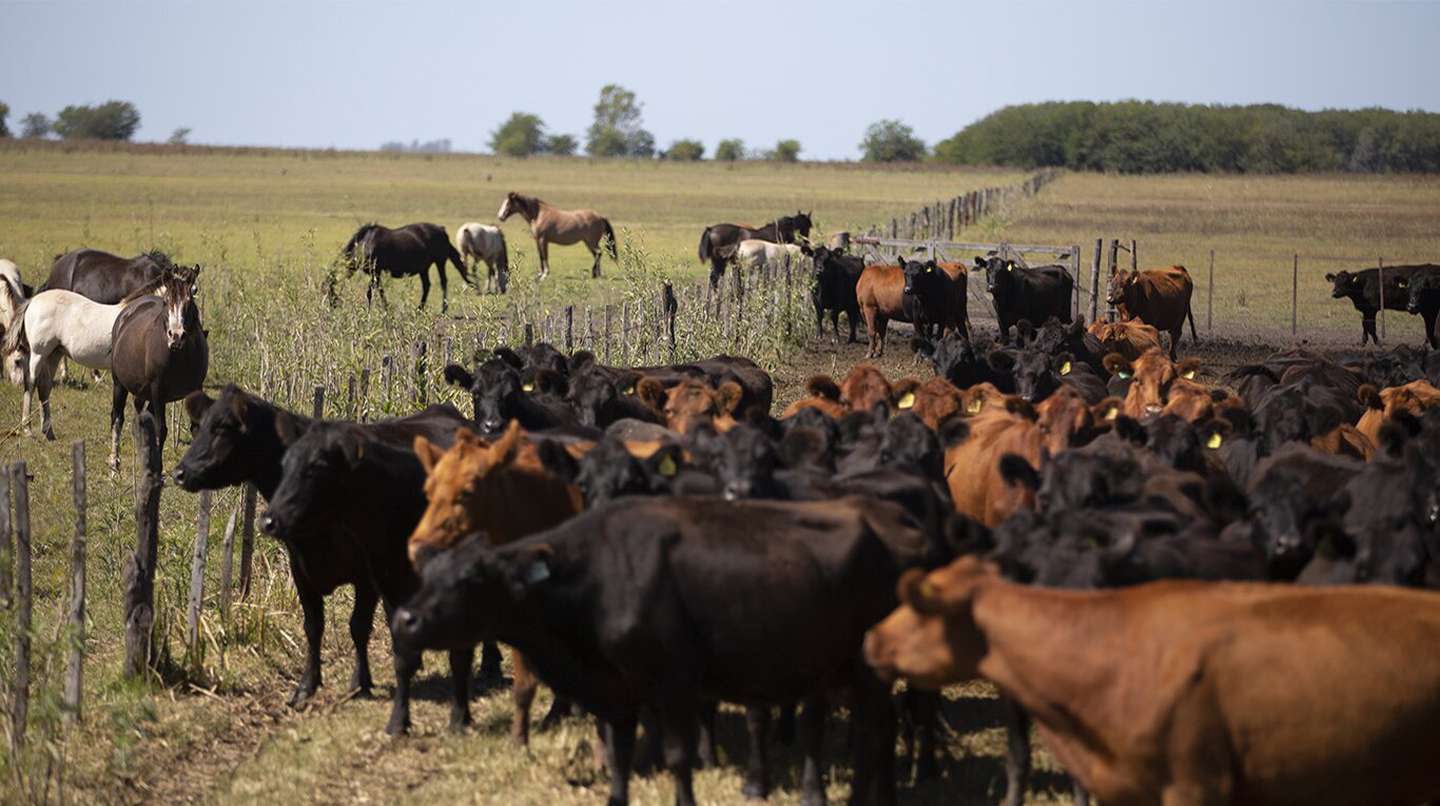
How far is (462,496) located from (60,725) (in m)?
1.97

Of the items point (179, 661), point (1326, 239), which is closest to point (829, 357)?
point (179, 661)

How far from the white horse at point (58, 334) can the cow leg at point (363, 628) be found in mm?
9053

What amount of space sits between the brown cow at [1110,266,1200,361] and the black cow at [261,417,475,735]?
15759mm

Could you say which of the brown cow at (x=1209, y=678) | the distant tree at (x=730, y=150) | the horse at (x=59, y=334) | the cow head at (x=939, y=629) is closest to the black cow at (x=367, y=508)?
the cow head at (x=939, y=629)

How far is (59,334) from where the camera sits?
1683 centimetres

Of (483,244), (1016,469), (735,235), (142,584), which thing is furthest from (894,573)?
(483,244)

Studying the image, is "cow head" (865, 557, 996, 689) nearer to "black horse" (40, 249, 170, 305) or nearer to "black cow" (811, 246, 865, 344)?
"black horse" (40, 249, 170, 305)

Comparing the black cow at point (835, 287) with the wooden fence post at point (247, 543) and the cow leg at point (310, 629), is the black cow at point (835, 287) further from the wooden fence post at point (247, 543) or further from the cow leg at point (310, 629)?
the cow leg at point (310, 629)

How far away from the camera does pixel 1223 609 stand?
540 centimetres

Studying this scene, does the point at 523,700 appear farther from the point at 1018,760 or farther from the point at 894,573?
the point at 1018,760

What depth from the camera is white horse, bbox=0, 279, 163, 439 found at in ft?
54.3

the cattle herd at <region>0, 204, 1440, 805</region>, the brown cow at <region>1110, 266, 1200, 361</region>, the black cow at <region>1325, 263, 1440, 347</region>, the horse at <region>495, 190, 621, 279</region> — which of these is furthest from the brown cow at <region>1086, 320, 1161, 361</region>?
the horse at <region>495, 190, 621, 279</region>

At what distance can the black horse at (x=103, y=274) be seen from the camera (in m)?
19.8

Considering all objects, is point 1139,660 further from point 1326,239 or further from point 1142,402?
point 1326,239
